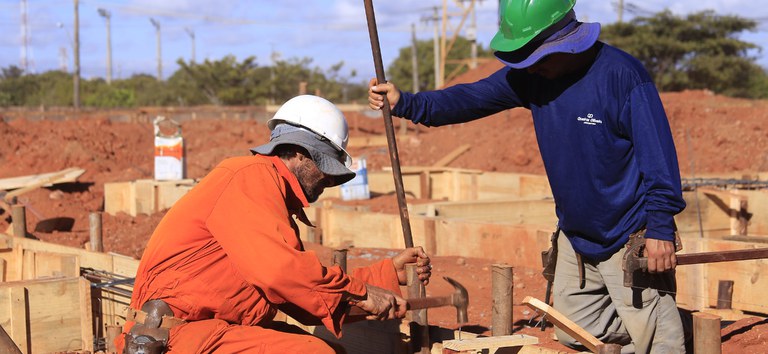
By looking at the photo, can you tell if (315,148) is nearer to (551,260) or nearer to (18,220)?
(551,260)

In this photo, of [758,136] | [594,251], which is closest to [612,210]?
[594,251]

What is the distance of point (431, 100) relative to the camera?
4.64 metres

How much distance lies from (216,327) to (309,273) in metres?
0.47

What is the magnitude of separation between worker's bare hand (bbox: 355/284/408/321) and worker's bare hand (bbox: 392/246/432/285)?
14.9 inches

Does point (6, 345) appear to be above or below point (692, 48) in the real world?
below

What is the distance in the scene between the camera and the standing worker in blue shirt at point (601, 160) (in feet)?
12.9

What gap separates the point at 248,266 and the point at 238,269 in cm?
→ 9

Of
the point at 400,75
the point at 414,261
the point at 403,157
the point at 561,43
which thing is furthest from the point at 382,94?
the point at 400,75

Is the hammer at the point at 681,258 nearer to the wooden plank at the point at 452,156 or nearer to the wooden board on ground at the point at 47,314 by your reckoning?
the wooden board on ground at the point at 47,314

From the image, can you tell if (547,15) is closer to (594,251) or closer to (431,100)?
(431,100)

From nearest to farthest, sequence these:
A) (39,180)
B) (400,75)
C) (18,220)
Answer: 1. (18,220)
2. (39,180)
3. (400,75)

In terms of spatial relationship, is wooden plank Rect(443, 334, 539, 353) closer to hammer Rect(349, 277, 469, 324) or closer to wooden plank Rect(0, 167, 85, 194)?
hammer Rect(349, 277, 469, 324)

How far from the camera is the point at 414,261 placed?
4691 mm

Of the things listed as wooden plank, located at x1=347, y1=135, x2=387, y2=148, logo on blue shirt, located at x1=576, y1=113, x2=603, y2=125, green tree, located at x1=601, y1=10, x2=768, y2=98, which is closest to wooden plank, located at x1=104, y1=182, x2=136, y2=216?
wooden plank, located at x1=347, y1=135, x2=387, y2=148
